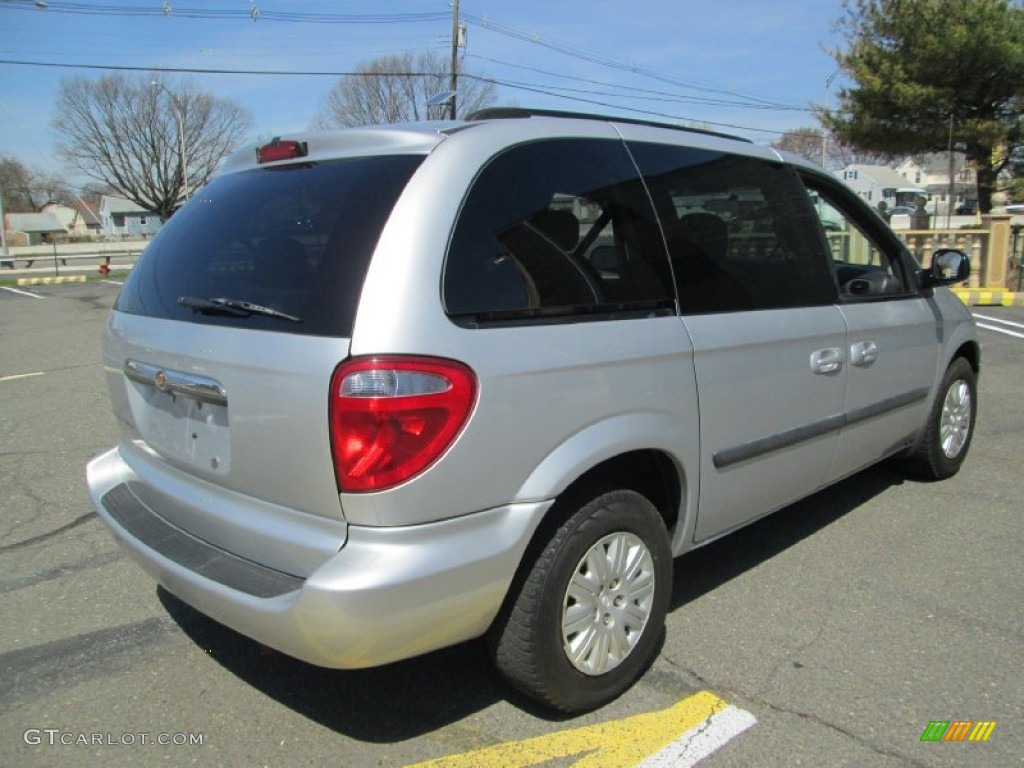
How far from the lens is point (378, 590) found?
1.97m

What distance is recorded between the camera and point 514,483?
7.11 feet

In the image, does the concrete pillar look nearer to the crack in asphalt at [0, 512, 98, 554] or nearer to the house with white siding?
the crack in asphalt at [0, 512, 98, 554]

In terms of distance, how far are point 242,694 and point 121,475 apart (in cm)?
89

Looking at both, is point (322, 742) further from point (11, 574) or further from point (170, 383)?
point (11, 574)

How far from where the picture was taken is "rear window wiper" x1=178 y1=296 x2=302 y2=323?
217 centimetres

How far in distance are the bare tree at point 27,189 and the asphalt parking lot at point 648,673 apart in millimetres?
92323

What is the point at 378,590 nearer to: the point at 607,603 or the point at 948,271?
the point at 607,603

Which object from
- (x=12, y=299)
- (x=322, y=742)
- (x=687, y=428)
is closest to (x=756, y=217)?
(x=687, y=428)

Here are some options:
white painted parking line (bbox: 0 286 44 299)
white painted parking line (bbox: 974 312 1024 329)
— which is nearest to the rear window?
white painted parking line (bbox: 974 312 1024 329)

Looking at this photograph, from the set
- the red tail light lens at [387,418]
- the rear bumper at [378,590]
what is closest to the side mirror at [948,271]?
the rear bumper at [378,590]

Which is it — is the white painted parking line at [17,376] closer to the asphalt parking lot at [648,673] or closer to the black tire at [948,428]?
the asphalt parking lot at [648,673]

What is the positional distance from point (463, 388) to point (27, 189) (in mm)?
107137

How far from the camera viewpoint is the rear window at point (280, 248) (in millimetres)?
2129

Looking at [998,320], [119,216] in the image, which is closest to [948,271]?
[998,320]
